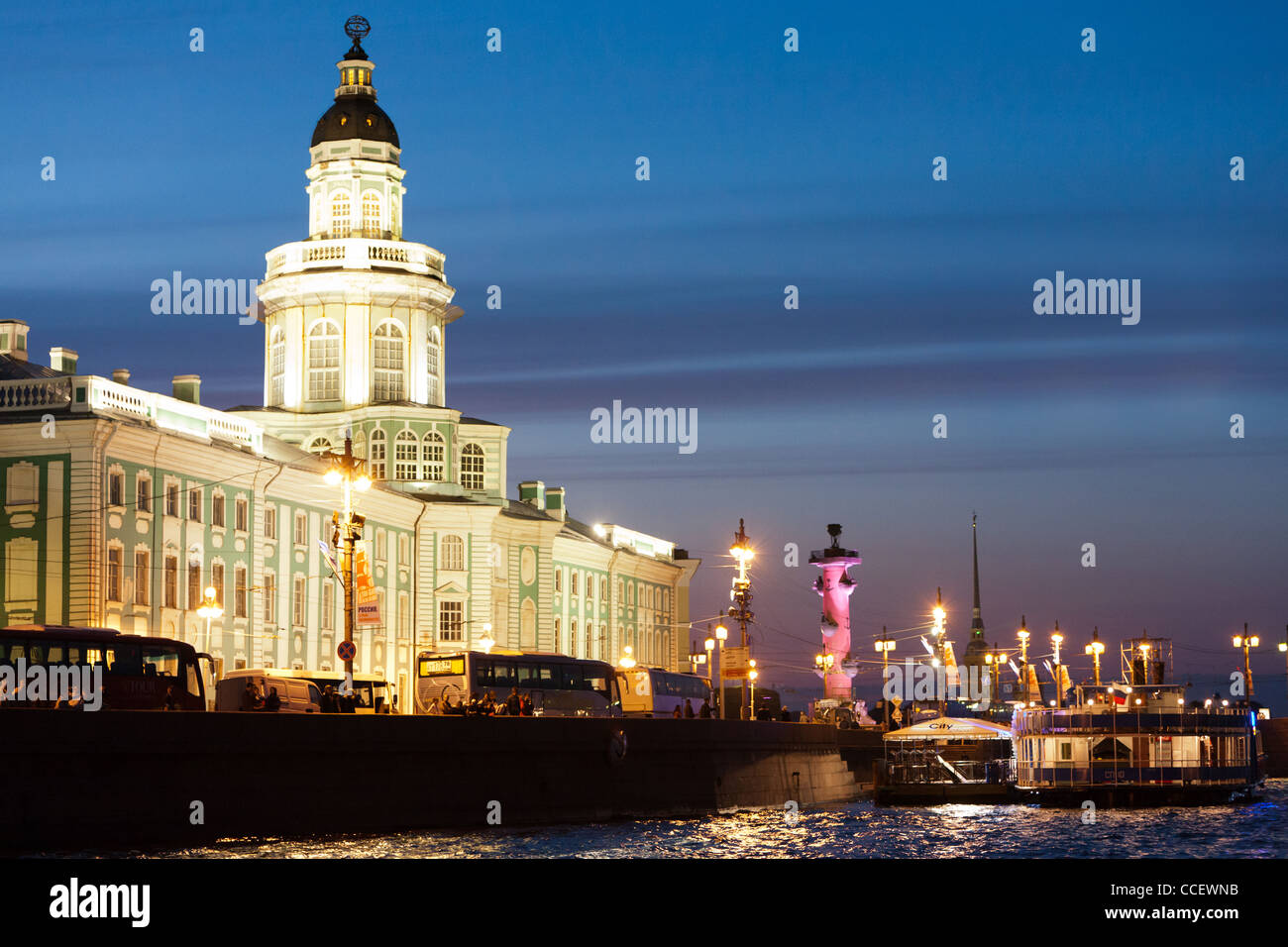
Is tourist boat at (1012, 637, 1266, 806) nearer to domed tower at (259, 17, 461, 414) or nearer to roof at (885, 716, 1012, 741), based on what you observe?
roof at (885, 716, 1012, 741)

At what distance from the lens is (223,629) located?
202ft

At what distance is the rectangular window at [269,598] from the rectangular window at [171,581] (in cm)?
615

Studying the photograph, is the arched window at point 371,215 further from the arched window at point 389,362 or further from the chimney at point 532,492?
the chimney at point 532,492

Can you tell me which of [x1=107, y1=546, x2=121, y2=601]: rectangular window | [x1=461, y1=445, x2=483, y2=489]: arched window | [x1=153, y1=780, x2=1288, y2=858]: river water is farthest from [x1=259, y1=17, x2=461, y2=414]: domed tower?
[x1=153, y1=780, x2=1288, y2=858]: river water

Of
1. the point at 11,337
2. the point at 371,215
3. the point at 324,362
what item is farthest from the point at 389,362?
the point at 11,337

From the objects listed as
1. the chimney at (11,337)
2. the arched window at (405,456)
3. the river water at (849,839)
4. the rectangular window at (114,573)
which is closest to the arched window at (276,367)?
the arched window at (405,456)

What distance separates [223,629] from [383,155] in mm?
29280

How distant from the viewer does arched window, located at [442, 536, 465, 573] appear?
79.6 meters

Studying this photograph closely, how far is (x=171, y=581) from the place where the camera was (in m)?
58.4

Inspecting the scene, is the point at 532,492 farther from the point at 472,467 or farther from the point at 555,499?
the point at 472,467

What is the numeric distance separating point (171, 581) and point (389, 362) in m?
25.7

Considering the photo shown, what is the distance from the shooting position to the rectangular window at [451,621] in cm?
7862
